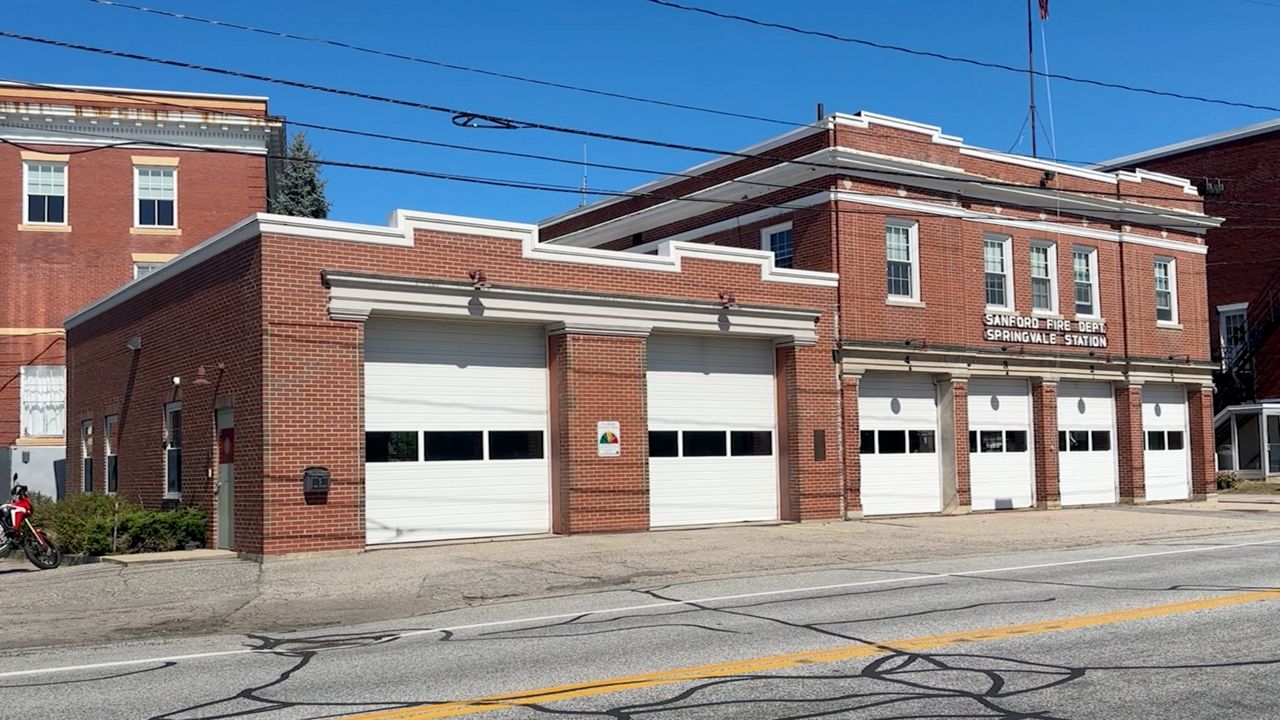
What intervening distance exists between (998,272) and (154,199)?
25.4 m

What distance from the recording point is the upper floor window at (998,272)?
93.3 feet

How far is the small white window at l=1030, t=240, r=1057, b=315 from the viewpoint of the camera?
2948 centimetres

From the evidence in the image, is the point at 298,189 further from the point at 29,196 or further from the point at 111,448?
A: the point at 111,448

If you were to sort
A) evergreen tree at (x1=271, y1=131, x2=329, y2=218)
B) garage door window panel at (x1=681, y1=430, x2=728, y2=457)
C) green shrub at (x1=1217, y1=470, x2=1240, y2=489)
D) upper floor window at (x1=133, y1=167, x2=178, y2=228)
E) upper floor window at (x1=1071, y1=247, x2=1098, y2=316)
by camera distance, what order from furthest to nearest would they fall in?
evergreen tree at (x1=271, y1=131, x2=329, y2=218) < green shrub at (x1=1217, y1=470, x2=1240, y2=489) < upper floor window at (x1=133, y1=167, x2=178, y2=228) < upper floor window at (x1=1071, y1=247, x2=1098, y2=316) < garage door window panel at (x1=681, y1=430, x2=728, y2=457)

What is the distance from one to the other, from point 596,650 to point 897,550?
34.7ft

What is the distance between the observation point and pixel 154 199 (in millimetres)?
36719

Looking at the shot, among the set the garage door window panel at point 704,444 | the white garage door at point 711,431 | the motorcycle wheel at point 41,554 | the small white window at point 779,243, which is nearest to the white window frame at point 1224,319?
the small white window at point 779,243

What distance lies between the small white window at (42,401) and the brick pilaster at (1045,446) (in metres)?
28.1

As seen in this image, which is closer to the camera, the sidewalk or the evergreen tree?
the sidewalk

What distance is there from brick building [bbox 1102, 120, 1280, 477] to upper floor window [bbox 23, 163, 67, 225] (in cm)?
3849

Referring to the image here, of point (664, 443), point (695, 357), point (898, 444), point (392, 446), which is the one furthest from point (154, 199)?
point (898, 444)

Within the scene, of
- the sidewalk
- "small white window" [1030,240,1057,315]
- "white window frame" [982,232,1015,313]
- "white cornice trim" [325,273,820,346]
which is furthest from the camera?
"small white window" [1030,240,1057,315]

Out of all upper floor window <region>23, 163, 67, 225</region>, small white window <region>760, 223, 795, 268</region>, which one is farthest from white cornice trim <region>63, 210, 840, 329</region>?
upper floor window <region>23, 163, 67, 225</region>

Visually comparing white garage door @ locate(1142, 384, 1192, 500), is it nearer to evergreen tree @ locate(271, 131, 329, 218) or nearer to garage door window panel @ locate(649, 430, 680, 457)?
garage door window panel @ locate(649, 430, 680, 457)
